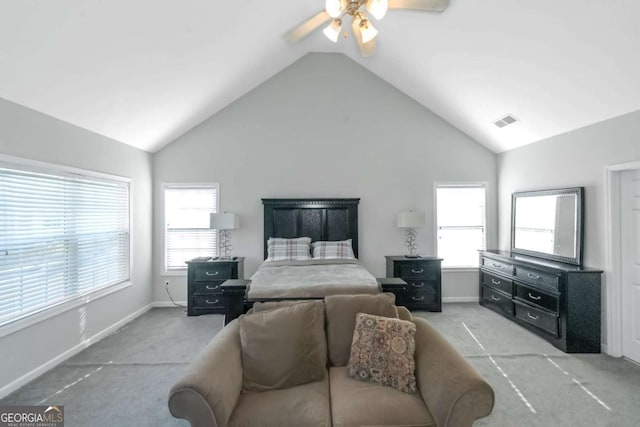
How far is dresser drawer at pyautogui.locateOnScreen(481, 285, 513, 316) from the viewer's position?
4.41m

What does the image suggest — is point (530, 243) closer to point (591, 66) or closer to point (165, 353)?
point (591, 66)

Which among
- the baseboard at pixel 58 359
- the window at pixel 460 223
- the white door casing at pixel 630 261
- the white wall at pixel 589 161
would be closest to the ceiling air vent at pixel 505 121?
the white wall at pixel 589 161

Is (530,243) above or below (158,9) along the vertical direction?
below

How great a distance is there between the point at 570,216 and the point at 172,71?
516 centimetres

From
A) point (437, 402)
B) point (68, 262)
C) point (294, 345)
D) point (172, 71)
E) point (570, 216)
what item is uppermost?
point (172, 71)

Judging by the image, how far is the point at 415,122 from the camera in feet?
17.6

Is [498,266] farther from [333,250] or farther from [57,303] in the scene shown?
[57,303]

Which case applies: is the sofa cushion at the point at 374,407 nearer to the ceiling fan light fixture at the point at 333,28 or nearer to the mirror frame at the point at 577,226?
the ceiling fan light fixture at the point at 333,28

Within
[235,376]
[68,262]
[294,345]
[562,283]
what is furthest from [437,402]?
[68,262]

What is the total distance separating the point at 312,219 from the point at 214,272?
5.82ft

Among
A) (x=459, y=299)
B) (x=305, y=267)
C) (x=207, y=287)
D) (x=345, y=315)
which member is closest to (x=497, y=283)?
(x=459, y=299)

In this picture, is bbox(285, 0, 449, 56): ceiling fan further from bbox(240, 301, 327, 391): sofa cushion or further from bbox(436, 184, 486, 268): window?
bbox(436, 184, 486, 268): window

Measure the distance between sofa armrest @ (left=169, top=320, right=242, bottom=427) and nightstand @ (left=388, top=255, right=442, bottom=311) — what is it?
3.48 metres

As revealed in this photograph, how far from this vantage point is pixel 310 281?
3365 mm
